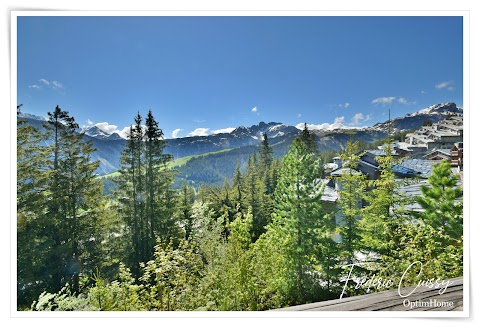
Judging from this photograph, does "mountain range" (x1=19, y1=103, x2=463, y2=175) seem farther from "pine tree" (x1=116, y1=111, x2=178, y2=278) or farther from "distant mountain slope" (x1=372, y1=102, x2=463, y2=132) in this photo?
"pine tree" (x1=116, y1=111, x2=178, y2=278)

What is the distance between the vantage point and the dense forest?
3676 mm

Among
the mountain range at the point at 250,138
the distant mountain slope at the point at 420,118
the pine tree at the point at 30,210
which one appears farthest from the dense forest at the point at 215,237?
the distant mountain slope at the point at 420,118

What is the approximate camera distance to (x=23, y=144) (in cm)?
369

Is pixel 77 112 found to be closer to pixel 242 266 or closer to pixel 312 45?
pixel 242 266

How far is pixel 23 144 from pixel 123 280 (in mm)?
2365

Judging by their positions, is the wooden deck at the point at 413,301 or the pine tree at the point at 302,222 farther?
the pine tree at the point at 302,222

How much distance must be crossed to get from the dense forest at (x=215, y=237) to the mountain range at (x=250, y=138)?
0.40 feet

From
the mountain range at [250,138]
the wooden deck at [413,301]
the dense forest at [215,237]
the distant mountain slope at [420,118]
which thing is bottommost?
the wooden deck at [413,301]

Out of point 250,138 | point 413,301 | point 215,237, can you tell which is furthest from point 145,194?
point 413,301

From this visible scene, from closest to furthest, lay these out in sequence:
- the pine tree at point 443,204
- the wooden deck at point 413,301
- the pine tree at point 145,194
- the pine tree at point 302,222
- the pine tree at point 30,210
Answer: the wooden deck at point 413,301
the pine tree at point 443,204
the pine tree at point 30,210
the pine tree at point 302,222
the pine tree at point 145,194

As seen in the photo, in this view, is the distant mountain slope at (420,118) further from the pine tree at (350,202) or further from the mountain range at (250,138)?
the pine tree at (350,202)

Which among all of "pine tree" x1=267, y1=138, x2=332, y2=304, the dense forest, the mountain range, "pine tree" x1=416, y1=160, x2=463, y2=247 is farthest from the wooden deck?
the mountain range

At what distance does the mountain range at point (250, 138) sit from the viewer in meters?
3.82
